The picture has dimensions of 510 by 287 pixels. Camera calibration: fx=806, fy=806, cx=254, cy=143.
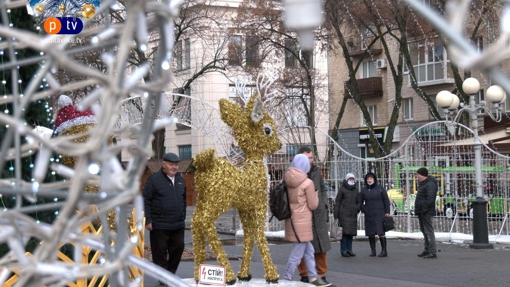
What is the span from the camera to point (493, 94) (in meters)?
16.8

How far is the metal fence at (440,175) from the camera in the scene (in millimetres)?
17891

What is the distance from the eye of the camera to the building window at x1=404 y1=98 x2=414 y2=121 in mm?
43281

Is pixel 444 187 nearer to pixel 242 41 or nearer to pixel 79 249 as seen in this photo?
pixel 242 41

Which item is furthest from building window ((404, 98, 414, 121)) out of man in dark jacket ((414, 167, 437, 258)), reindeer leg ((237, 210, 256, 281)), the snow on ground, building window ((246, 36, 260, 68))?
reindeer leg ((237, 210, 256, 281))

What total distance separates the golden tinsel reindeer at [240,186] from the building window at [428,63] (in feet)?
94.9

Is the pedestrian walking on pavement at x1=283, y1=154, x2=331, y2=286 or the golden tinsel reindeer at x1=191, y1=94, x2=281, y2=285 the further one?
the pedestrian walking on pavement at x1=283, y1=154, x2=331, y2=286

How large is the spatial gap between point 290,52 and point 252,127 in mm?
23069

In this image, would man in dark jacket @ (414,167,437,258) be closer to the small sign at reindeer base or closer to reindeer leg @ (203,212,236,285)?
reindeer leg @ (203,212,236,285)

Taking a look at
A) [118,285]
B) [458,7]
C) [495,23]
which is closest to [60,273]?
[118,285]

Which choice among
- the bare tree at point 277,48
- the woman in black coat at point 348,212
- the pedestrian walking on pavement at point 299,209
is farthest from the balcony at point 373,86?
the pedestrian walking on pavement at point 299,209

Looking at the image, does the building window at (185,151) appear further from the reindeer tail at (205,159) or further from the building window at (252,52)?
the reindeer tail at (205,159)

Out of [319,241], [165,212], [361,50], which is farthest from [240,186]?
[361,50]

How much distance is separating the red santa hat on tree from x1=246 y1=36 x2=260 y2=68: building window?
73.5ft

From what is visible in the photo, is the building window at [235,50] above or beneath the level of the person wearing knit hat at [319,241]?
above
